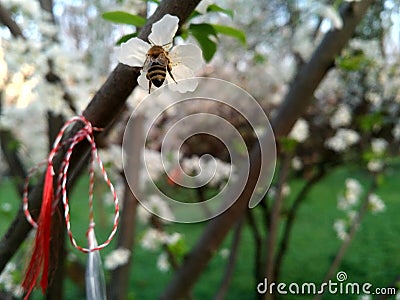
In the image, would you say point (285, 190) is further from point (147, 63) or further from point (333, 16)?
point (147, 63)

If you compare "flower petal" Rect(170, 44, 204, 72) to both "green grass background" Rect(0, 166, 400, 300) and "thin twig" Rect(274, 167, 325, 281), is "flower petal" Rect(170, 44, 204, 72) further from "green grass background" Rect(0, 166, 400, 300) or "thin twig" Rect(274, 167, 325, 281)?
"thin twig" Rect(274, 167, 325, 281)

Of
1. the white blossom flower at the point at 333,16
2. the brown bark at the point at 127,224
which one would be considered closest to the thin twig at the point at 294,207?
the brown bark at the point at 127,224

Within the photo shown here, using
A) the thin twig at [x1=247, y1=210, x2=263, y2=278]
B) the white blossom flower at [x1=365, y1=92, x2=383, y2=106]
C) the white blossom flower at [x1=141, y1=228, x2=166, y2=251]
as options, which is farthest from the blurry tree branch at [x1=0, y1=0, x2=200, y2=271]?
the white blossom flower at [x1=365, y1=92, x2=383, y2=106]

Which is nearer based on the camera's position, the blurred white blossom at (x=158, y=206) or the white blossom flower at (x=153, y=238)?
the blurred white blossom at (x=158, y=206)

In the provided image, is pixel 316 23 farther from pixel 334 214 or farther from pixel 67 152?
pixel 334 214

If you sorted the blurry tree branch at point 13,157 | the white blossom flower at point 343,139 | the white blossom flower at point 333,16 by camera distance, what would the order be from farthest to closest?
the white blossom flower at point 343,139 < the blurry tree branch at point 13,157 < the white blossom flower at point 333,16

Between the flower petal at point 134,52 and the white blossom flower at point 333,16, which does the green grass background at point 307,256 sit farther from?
the flower petal at point 134,52

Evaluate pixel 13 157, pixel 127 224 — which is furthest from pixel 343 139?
pixel 13 157
